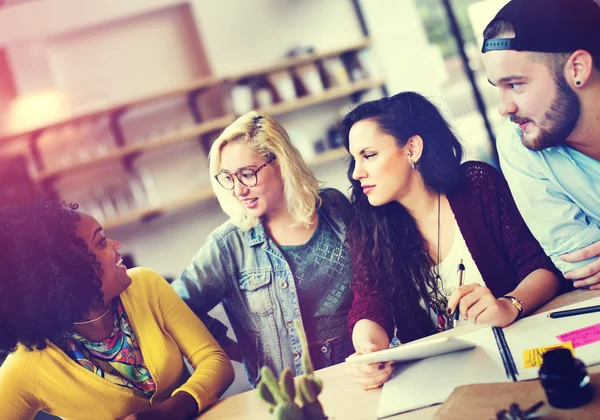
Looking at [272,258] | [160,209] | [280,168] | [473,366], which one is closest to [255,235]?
[272,258]

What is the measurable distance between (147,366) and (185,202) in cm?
50

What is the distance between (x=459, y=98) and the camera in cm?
159

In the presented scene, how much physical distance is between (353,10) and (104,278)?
1108 millimetres

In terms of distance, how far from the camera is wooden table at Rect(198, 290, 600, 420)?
1282 millimetres

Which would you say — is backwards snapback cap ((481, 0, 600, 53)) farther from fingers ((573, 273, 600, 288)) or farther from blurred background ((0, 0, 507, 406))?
fingers ((573, 273, 600, 288))

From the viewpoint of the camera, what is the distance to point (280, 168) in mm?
1647

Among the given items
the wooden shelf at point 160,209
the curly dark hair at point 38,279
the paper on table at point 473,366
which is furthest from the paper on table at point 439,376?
the curly dark hair at point 38,279

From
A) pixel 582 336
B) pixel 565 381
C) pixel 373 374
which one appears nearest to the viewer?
pixel 565 381

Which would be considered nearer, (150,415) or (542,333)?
(542,333)

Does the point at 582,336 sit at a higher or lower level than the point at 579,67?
lower

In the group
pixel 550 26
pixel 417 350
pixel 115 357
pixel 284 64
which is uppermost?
pixel 284 64

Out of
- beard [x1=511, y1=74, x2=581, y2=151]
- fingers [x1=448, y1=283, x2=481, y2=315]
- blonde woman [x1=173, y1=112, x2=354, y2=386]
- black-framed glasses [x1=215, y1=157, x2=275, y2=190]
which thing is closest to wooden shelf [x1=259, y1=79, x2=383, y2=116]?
blonde woman [x1=173, y1=112, x2=354, y2=386]

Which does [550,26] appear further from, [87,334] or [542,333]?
[87,334]

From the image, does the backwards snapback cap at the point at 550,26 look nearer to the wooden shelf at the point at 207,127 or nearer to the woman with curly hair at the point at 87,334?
the wooden shelf at the point at 207,127
